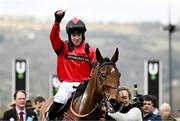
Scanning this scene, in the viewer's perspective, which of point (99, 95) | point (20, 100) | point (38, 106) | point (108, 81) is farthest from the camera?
point (38, 106)

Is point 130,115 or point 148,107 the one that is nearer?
point 130,115

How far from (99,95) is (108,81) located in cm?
50

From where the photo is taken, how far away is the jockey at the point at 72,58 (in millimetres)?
13297

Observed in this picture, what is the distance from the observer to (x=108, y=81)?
12.4 metres

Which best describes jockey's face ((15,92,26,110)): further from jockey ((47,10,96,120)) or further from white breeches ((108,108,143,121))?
jockey ((47,10,96,120))

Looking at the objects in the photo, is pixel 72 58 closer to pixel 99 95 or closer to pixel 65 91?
pixel 65 91

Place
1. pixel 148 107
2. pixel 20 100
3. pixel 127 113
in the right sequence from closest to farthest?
pixel 127 113 < pixel 148 107 < pixel 20 100

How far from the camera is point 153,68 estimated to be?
72.5 feet

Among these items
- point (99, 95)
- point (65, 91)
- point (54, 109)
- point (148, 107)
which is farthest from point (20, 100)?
point (99, 95)

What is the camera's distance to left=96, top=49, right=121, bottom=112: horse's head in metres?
12.1

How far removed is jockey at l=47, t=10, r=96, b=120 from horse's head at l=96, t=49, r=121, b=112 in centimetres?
65

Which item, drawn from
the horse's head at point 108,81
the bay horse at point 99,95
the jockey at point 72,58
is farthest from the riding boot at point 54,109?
the horse's head at point 108,81

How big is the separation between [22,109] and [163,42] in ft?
277

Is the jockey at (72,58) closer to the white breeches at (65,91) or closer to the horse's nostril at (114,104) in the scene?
the white breeches at (65,91)
